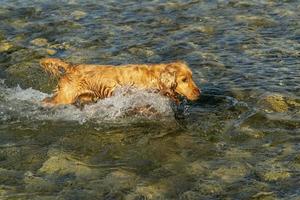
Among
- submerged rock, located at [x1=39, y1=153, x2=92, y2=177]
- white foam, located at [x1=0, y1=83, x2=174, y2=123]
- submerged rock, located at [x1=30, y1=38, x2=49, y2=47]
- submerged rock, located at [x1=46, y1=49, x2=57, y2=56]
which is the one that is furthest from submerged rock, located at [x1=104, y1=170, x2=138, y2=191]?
submerged rock, located at [x1=30, y1=38, x2=49, y2=47]

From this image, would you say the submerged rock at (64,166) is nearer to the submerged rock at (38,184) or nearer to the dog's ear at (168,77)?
the submerged rock at (38,184)

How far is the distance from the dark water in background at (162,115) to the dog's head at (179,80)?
0.25 meters

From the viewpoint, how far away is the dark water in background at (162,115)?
20.8ft

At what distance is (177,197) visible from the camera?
6.01 m

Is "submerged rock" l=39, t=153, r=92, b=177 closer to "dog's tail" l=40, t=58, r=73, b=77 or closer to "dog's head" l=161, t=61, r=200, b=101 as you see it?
"dog's tail" l=40, t=58, r=73, b=77

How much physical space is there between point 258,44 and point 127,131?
4.32 meters

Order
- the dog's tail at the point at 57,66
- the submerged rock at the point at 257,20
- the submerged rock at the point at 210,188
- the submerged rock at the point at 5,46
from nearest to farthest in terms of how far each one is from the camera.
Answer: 1. the submerged rock at the point at 210,188
2. the dog's tail at the point at 57,66
3. the submerged rock at the point at 5,46
4. the submerged rock at the point at 257,20

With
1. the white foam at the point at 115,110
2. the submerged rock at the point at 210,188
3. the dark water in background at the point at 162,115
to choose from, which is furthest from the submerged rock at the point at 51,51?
the submerged rock at the point at 210,188

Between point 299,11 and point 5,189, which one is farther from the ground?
point 299,11

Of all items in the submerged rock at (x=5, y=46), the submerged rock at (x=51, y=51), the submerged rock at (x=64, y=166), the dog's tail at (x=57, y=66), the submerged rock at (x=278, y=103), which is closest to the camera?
the submerged rock at (x=64, y=166)

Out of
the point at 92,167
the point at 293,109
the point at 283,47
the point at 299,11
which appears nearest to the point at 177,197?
the point at 92,167

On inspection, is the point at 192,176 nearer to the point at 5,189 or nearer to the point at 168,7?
the point at 5,189

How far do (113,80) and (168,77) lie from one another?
0.86 meters

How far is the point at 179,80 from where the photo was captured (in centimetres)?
839
